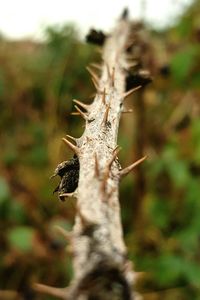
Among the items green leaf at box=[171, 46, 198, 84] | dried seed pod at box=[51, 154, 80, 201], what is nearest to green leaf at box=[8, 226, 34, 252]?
green leaf at box=[171, 46, 198, 84]

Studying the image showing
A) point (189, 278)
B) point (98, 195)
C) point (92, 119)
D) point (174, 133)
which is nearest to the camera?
point (98, 195)

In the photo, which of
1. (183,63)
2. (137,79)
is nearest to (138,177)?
(183,63)

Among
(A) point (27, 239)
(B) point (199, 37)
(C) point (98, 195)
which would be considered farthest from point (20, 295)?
(C) point (98, 195)

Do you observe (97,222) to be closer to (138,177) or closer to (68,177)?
(68,177)

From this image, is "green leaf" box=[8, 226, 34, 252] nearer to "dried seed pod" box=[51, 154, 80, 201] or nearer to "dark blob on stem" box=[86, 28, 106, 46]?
"dark blob on stem" box=[86, 28, 106, 46]

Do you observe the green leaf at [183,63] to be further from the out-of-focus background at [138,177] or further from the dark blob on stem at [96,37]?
the dark blob on stem at [96,37]

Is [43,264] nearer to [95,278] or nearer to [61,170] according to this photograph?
[61,170]

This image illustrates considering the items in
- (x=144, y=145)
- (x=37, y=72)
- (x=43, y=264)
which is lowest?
(x=43, y=264)
